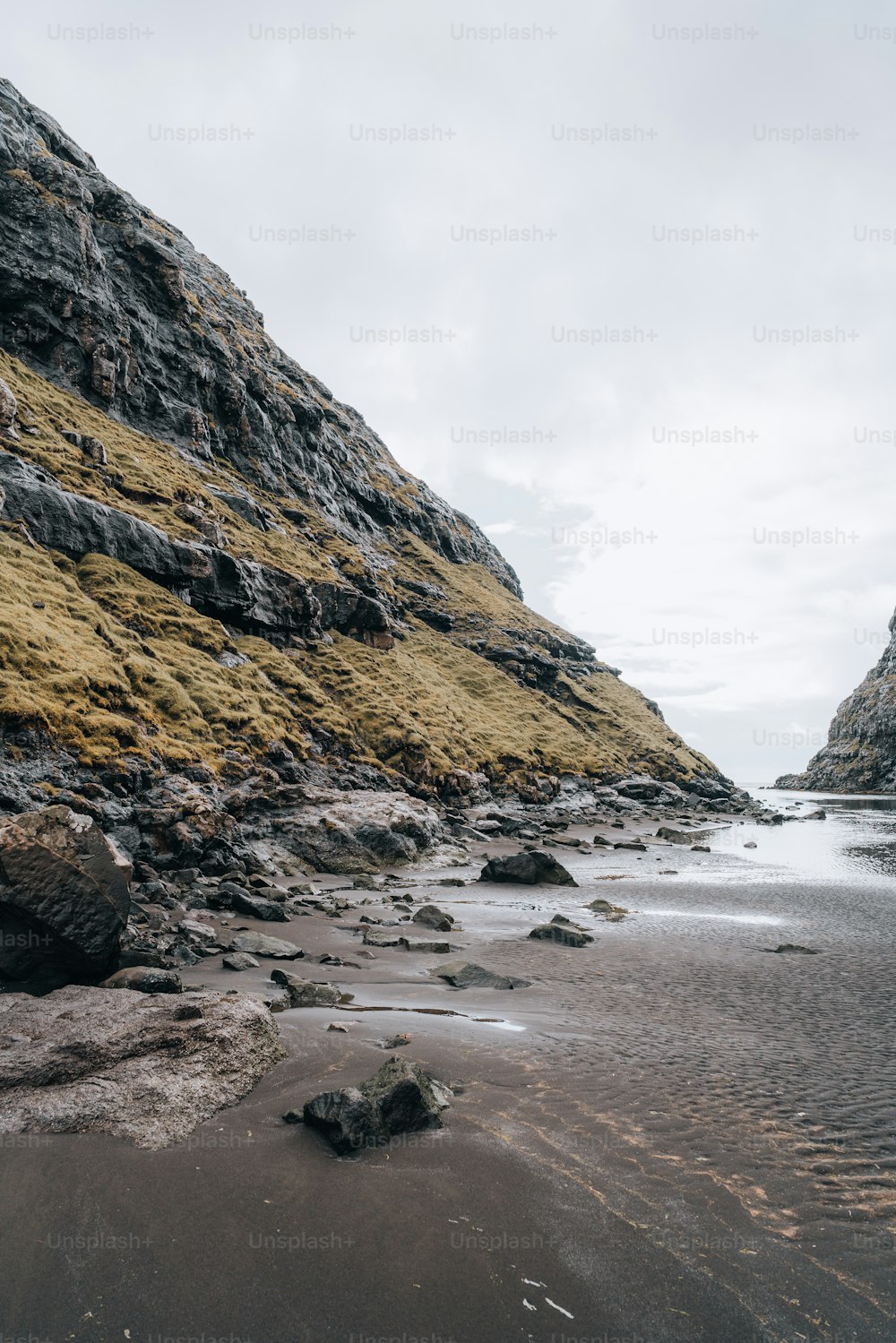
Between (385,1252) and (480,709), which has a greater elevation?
(480,709)

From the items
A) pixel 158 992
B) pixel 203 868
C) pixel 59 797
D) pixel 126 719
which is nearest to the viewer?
pixel 158 992

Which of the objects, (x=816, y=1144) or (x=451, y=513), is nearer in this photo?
(x=816, y=1144)

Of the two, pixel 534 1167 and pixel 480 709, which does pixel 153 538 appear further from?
pixel 534 1167

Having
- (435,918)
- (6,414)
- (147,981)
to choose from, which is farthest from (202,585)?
(147,981)

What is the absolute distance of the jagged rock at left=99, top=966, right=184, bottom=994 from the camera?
14.0m

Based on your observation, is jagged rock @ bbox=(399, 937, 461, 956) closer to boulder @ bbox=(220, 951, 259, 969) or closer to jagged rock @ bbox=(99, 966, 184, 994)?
boulder @ bbox=(220, 951, 259, 969)

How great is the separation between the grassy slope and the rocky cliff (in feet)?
0.87

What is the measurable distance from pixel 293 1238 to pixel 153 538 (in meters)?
61.9

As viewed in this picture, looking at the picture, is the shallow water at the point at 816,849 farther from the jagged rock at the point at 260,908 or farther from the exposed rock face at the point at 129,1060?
the exposed rock face at the point at 129,1060

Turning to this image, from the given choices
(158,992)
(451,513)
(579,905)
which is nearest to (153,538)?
(579,905)

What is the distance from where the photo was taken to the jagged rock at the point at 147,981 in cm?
1404

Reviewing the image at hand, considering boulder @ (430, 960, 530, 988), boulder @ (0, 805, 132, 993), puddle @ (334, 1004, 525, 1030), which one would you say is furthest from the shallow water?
boulder @ (0, 805, 132, 993)

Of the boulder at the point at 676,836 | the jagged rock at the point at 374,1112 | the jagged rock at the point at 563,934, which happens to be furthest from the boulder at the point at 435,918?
the boulder at the point at 676,836

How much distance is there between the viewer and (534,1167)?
347 inches
